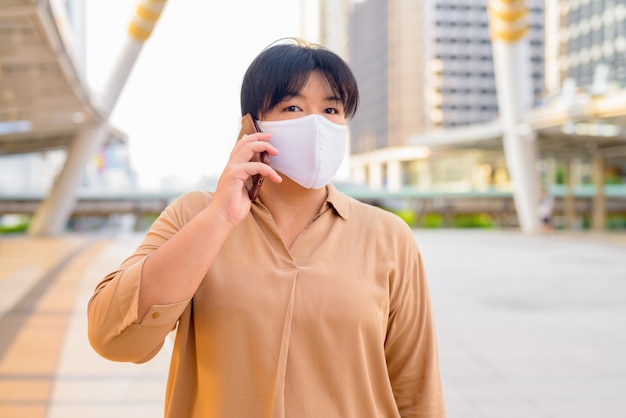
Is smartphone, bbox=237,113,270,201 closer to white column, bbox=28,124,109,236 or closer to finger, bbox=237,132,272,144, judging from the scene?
finger, bbox=237,132,272,144

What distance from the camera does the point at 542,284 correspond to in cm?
916

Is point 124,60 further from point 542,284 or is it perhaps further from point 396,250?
point 396,250

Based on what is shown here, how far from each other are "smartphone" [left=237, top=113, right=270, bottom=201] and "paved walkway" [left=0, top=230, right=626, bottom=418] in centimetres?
280

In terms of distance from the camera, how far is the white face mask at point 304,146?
1.52 meters

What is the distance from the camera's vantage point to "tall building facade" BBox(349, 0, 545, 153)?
96.6 m

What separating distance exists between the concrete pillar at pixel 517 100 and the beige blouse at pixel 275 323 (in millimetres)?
20315

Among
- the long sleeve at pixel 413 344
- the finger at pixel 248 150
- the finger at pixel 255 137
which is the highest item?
the finger at pixel 255 137

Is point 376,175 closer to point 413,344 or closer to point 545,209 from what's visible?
point 545,209

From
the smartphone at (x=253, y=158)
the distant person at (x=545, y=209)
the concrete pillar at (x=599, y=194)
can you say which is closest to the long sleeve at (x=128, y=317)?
the smartphone at (x=253, y=158)

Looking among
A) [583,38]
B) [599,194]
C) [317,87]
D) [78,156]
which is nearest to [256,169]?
[317,87]

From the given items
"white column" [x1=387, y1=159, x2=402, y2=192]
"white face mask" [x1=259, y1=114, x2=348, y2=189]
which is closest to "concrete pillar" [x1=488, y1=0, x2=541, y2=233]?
"white face mask" [x1=259, y1=114, x2=348, y2=189]

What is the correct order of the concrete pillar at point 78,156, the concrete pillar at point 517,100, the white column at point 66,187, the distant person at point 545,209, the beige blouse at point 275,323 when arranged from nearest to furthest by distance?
the beige blouse at point 275,323
the concrete pillar at point 517,100
the concrete pillar at point 78,156
the distant person at point 545,209
the white column at point 66,187

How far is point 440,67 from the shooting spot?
96.6m

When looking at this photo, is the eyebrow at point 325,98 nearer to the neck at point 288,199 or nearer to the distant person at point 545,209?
the neck at point 288,199
